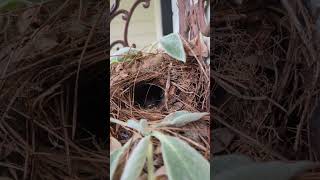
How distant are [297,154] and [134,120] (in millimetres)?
671

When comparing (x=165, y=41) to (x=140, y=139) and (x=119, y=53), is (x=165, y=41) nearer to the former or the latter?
(x=119, y=53)

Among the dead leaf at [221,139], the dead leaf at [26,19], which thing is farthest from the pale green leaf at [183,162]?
the dead leaf at [26,19]

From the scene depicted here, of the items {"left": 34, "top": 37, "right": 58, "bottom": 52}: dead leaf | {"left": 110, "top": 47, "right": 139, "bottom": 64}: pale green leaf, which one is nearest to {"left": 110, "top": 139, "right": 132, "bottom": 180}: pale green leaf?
{"left": 110, "top": 47, "right": 139, "bottom": 64}: pale green leaf

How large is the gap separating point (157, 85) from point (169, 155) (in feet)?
1.02

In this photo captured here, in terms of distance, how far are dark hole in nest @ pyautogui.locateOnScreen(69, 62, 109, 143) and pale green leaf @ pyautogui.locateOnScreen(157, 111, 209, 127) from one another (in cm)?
29

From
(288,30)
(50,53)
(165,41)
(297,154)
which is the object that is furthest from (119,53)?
(297,154)

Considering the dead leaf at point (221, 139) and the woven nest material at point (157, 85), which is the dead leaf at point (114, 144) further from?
the dead leaf at point (221, 139)

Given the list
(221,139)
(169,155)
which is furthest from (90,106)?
(221,139)

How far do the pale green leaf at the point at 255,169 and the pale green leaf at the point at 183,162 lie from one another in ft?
0.35

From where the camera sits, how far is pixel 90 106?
178 cm

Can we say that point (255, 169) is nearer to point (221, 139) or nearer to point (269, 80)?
point (221, 139)

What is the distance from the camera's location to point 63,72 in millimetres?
1751

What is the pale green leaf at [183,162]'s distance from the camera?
188cm

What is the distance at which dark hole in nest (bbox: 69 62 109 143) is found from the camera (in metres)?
1.76
